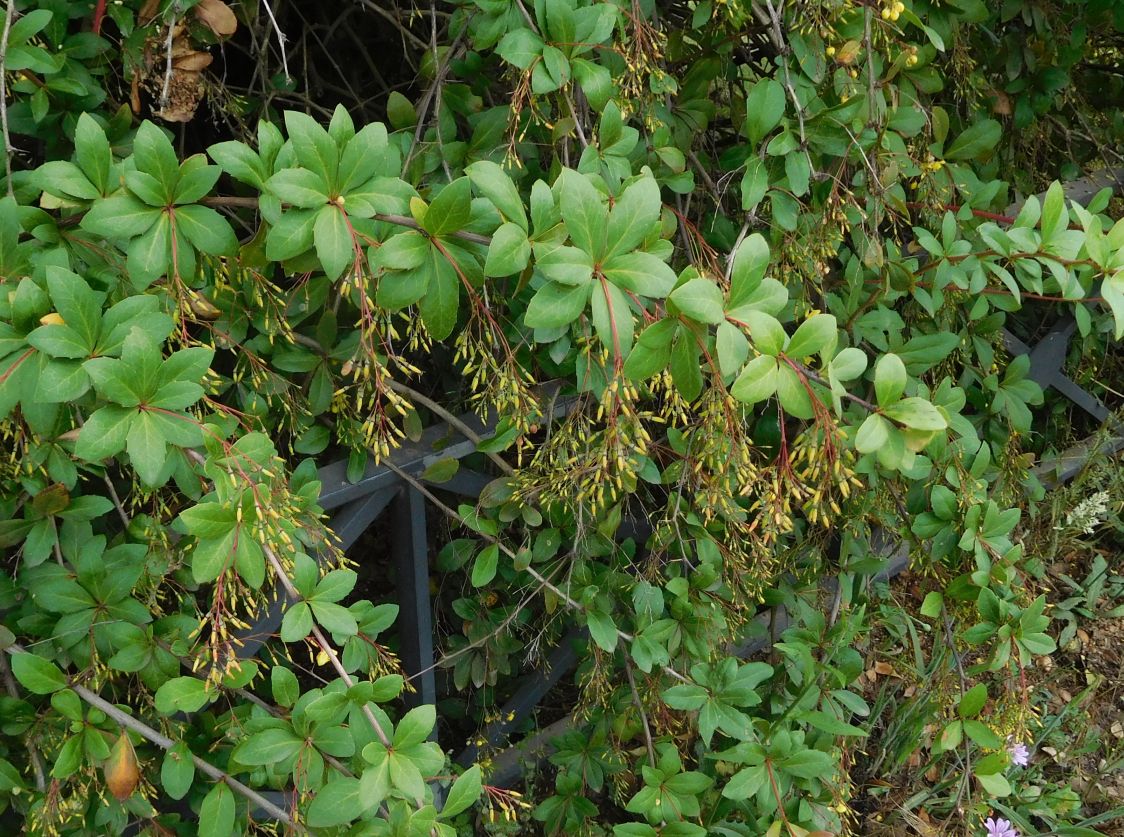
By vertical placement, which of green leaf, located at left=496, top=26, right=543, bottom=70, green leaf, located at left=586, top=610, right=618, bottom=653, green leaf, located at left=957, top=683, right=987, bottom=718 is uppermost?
green leaf, located at left=496, top=26, right=543, bottom=70

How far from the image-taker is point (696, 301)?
1088 millimetres

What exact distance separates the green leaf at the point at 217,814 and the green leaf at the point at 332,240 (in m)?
0.79

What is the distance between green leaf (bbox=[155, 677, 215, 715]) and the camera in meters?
1.30

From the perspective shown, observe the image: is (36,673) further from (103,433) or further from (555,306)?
(555,306)

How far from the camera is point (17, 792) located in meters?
1.56

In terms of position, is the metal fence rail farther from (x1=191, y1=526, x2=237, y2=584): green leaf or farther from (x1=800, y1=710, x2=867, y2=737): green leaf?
(x1=800, y1=710, x2=867, y2=737): green leaf

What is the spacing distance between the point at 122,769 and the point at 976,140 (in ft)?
6.66

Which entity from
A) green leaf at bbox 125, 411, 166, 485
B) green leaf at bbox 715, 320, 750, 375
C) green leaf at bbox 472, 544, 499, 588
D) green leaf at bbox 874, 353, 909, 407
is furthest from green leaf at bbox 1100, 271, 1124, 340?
green leaf at bbox 125, 411, 166, 485

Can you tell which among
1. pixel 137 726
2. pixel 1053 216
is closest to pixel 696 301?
pixel 1053 216

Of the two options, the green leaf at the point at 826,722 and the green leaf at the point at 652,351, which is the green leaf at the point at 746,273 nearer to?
the green leaf at the point at 652,351

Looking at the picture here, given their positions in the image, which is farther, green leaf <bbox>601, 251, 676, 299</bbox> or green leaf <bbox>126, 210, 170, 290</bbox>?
green leaf <bbox>126, 210, 170, 290</bbox>

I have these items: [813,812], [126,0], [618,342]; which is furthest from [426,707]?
[126,0]

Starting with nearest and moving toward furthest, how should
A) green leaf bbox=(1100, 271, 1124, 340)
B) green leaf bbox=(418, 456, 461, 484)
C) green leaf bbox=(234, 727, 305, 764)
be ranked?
green leaf bbox=(234, 727, 305, 764) < green leaf bbox=(1100, 271, 1124, 340) < green leaf bbox=(418, 456, 461, 484)

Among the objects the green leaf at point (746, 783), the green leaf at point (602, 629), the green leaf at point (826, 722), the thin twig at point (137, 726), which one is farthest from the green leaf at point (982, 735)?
the thin twig at point (137, 726)
